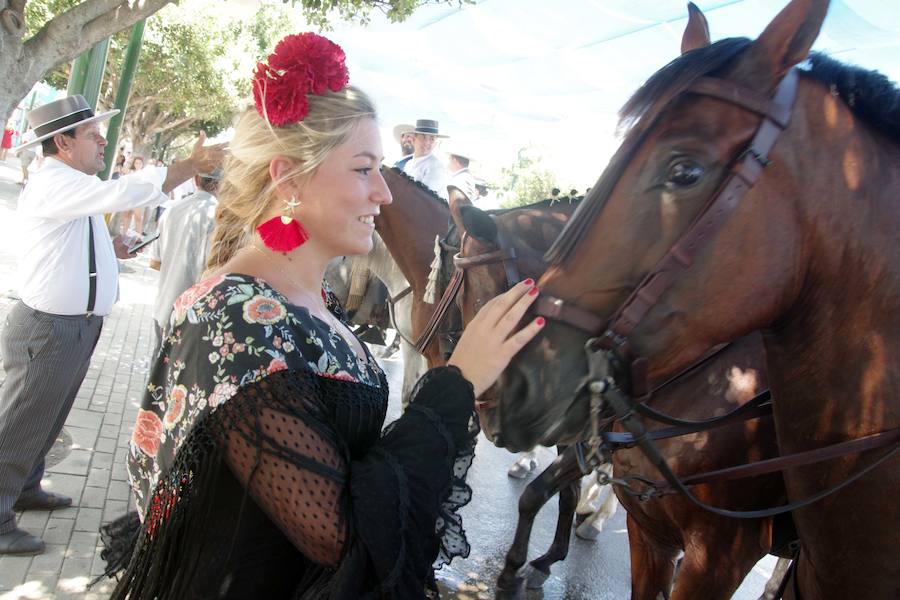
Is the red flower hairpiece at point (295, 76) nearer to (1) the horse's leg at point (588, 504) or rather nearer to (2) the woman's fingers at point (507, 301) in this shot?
(2) the woman's fingers at point (507, 301)

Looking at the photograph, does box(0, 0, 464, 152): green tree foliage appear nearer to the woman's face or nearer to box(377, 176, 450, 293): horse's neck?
box(377, 176, 450, 293): horse's neck

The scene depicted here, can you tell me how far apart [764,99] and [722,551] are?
1618 millimetres

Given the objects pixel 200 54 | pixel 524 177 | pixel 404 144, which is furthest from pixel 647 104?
pixel 524 177

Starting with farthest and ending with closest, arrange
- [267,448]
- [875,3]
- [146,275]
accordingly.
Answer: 1. [146,275]
2. [875,3]
3. [267,448]

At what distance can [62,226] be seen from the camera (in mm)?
3889

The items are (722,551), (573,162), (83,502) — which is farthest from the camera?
(573,162)

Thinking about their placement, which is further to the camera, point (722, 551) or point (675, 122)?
point (722, 551)

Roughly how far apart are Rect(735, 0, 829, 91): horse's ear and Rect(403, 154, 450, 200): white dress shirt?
600 cm

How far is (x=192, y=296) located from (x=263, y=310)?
20cm

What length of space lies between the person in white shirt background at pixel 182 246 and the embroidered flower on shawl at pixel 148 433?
3.70 m

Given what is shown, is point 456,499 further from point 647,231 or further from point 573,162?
point 573,162

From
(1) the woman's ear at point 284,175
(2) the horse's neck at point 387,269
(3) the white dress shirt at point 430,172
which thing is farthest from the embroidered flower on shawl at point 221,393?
(3) the white dress shirt at point 430,172

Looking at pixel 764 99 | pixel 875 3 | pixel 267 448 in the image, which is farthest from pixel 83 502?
pixel 875 3

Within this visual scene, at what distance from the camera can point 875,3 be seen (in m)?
4.93
